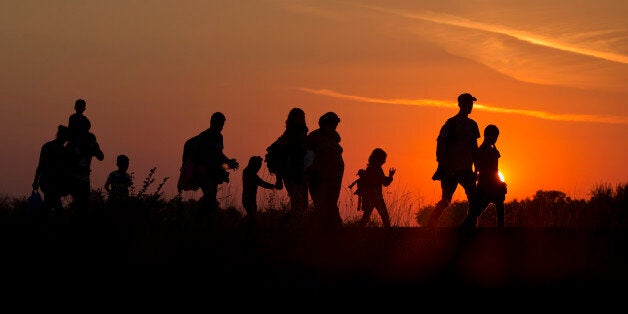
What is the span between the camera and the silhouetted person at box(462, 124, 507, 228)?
16875mm

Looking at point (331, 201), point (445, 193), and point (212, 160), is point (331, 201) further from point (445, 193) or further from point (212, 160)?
point (212, 160)

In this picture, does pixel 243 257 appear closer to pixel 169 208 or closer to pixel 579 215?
pixel 169 208

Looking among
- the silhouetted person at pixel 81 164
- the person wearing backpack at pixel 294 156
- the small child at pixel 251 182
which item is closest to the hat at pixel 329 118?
the person wearing backpack at pixel 294 156

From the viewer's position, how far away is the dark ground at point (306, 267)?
10.8 meters

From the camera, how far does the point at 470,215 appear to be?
16.8 metres

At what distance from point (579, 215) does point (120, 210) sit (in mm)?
7871

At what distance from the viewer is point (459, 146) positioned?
1606cm

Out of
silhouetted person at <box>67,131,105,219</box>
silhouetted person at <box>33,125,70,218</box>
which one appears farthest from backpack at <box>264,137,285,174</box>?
silhouetted person at <box>33,125,70,218</box>

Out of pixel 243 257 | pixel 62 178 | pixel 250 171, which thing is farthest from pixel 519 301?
pixel 62 178

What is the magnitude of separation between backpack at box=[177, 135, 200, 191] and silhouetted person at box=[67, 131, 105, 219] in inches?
52.2

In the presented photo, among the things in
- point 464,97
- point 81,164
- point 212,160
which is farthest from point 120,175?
point 464,97

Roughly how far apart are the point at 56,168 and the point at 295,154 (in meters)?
3.94

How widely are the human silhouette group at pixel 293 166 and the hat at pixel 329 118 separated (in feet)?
0.04

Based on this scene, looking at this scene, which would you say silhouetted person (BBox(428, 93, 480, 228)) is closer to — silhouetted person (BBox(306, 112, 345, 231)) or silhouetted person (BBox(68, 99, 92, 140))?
silhouetted person (BBox(306, 112, 345, 231))
